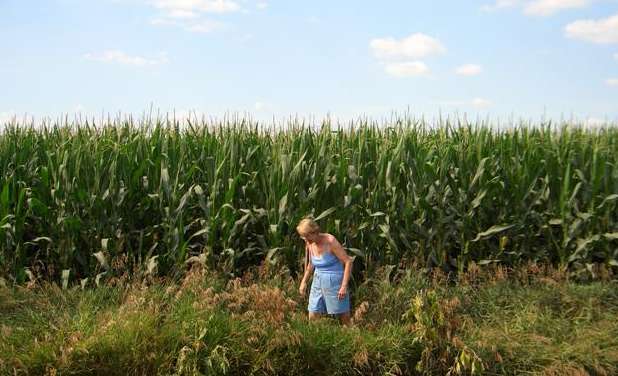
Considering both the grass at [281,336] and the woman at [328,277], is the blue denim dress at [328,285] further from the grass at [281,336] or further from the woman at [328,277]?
the grass at [281,336]

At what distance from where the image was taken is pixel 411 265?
25.8 feet

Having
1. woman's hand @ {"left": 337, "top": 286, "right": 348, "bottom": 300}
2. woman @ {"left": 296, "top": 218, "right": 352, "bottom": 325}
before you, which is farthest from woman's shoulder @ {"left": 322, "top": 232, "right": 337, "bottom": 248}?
woman's hand @ {"left": 337, "top": 286, "right": 348, "bottom": 300}

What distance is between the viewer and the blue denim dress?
21.5 feet

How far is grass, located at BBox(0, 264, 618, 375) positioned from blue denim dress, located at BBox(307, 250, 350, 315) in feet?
0.93

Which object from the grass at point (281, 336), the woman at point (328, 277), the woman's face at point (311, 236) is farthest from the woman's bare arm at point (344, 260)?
the grass at point (281, 336)

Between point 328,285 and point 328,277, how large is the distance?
8 centimetres

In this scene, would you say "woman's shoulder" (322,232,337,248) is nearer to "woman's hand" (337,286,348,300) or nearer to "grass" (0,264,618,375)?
"woman's hand" (337,286,348,300)

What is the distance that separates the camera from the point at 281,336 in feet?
17.7

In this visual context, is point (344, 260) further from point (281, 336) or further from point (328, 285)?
point (281, 336)

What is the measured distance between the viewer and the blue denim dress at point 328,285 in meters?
6.54

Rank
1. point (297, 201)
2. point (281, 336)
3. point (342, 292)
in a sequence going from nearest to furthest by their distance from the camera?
point (281, 336), point (342, 292), point (297, 201)

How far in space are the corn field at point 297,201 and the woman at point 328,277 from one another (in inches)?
38.6

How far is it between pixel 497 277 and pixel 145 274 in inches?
160

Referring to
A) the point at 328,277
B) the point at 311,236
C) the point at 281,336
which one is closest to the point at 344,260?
the point at 328,277
